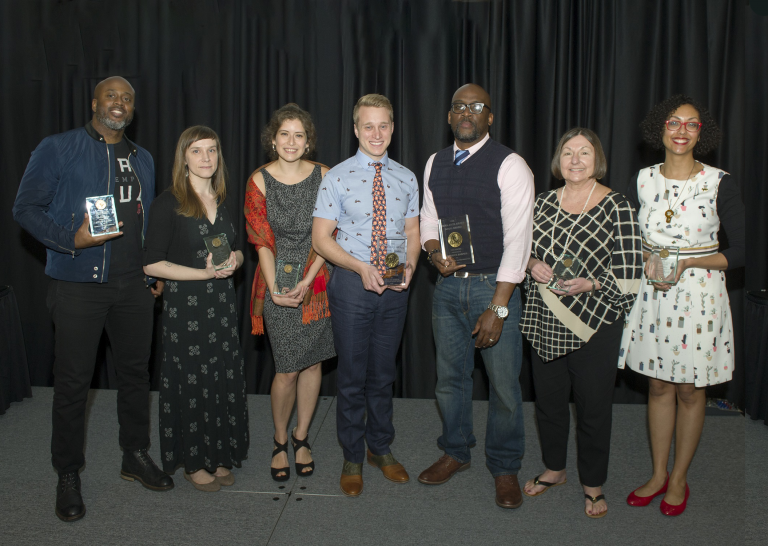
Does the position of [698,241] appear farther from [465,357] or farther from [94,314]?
[94,314]

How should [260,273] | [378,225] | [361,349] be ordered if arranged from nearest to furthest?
[378,225] < [361,349] < [260,273]

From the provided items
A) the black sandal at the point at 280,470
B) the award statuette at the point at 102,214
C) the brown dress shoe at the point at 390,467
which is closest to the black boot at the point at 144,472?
the black sandal at the point at 280,470

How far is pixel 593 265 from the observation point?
7.91 feet

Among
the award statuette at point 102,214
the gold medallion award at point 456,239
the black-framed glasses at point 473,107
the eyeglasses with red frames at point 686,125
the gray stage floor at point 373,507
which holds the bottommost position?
the gray stage floor at point 373,507

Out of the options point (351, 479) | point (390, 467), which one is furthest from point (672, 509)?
point (351, 479)

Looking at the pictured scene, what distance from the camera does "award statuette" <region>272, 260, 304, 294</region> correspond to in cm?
263

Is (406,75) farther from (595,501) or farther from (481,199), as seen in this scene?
(595,501)

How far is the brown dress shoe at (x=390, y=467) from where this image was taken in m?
2.83

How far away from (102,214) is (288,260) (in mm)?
785

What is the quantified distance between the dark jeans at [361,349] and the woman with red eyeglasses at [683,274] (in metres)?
1.06

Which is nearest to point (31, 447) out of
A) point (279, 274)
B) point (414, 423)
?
point (279, 274)

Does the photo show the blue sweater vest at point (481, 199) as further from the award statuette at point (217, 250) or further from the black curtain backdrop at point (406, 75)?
the black curtain backdrop at point (406, 75)

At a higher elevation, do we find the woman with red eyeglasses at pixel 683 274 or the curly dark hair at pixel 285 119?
the curly dark hair at pixel 285 119

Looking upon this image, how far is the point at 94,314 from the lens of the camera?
2.61m
